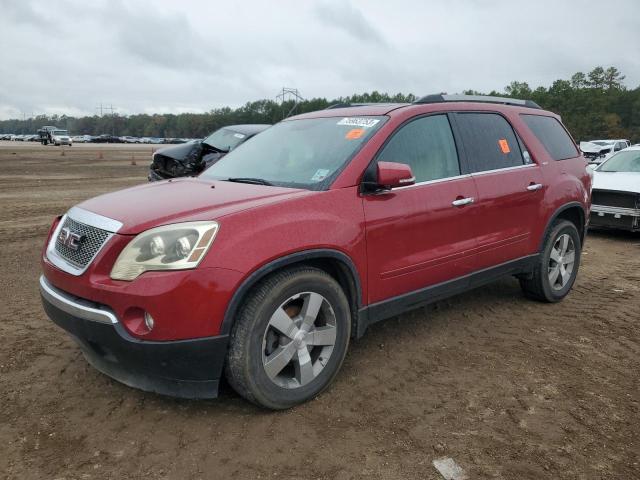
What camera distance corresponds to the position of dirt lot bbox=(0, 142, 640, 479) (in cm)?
261

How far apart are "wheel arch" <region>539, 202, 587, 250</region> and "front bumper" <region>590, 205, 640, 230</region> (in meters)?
3.87

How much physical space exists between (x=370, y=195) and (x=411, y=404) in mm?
1307

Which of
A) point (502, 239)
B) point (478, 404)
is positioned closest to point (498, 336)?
point (502, 239)

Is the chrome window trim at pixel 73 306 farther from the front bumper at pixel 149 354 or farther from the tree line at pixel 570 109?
the tree line at pixel 570 109

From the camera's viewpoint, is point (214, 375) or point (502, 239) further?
point (502, 239)

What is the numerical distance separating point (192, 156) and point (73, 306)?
6846mm

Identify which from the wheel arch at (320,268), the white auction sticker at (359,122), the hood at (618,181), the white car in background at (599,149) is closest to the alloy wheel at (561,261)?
the white auction sticker at (359,122)

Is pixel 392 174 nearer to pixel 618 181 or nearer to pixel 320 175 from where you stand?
pixel 320 175

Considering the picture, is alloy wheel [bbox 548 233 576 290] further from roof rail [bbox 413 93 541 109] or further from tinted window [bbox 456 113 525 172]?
roof rail [bbox 413 93 541 109]

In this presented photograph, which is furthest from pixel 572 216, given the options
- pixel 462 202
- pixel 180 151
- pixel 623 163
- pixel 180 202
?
pixel 180 151

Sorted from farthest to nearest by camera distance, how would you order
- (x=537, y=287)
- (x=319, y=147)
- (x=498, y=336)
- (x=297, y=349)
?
(x=537, y=287), (x=498, y=336), (x=319, y=147), (x=297, y=349)

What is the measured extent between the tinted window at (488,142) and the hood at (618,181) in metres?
5.14

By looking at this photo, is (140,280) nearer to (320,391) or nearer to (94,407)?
(94,407)

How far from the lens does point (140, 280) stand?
266cm
